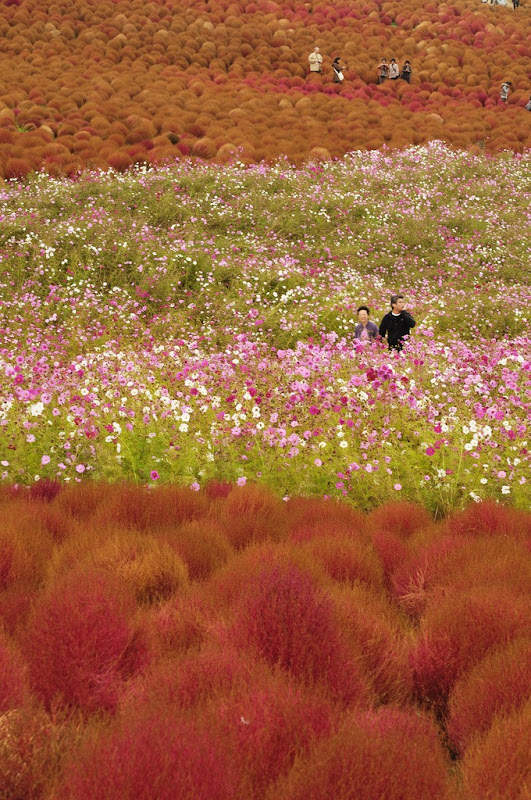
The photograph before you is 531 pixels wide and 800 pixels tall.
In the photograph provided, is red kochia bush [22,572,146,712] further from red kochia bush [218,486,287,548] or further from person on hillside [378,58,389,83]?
person on hillside [378,58,389,83]

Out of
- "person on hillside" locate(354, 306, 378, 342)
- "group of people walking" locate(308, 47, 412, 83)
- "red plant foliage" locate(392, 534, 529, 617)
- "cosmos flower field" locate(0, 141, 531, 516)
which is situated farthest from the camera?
"group of people walking" locate(308, 47, 412, 83)

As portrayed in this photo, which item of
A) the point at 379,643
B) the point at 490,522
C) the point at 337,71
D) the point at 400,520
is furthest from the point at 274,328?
the point at 337,71

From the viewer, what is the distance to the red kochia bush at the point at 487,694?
154cm

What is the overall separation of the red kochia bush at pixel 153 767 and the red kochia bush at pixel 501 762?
0.54 metres

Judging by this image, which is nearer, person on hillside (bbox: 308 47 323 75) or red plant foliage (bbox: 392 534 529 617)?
red plant foliage (bbox: 392 534 529 617)

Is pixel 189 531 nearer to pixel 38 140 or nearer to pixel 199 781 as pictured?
pixel 199 781

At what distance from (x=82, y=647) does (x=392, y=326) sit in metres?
6.03

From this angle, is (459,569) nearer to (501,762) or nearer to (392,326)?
(501,762)

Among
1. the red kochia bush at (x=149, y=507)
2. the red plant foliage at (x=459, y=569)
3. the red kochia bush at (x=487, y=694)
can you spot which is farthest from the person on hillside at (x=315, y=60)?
the red kochia bush at (x=487, y=694)

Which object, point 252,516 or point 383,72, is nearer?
point 252,516

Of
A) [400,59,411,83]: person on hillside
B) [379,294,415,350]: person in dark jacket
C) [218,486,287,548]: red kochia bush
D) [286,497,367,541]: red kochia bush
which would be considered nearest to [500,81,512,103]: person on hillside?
[400,59,411,83]: person on hillside

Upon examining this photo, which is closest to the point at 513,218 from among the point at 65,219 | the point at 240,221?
the point at 240,221

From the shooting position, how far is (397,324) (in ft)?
23.3

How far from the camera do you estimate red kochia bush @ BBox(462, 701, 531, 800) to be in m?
1.28
